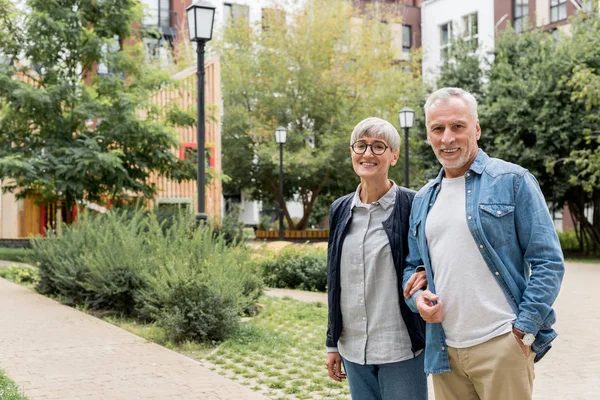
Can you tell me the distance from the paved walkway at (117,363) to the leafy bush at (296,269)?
4936 millimetres

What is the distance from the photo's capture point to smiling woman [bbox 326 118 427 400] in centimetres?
320

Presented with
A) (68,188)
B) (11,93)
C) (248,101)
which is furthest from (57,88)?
(248,101)

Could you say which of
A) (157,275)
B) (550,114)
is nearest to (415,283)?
(157,275)

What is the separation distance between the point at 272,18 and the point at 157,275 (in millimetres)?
25772

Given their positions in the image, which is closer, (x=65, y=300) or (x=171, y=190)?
(x=65, y=300)

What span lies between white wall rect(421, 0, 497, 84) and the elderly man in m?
36.6

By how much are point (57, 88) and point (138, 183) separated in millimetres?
3239

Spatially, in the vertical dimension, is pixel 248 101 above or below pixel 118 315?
above

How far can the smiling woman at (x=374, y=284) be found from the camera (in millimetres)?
3199

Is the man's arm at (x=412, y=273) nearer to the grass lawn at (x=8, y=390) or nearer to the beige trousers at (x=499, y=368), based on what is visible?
the beige trousers at (x=499, y=368)

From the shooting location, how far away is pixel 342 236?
3.36 m

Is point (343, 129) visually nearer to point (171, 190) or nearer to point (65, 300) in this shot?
point (171, 190)

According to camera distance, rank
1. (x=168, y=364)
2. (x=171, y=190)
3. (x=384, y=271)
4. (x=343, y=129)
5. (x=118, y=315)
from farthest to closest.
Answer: (x=343, y=129) < (x=171, y=190) < (x=118, y=315) < (x=168, y=364) < (x=384, y=271)

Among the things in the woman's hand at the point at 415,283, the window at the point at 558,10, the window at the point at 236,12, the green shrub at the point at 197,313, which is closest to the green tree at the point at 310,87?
the window at the point at 236,12
